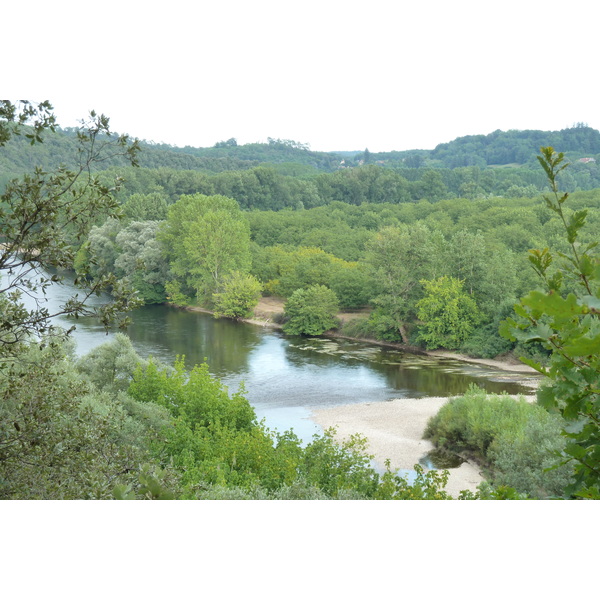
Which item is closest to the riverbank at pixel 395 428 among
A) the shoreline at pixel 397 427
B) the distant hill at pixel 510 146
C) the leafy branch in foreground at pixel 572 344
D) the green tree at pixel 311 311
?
the shoreline at pixel 397 427

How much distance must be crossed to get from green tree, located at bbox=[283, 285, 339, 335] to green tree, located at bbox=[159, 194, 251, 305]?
372cm

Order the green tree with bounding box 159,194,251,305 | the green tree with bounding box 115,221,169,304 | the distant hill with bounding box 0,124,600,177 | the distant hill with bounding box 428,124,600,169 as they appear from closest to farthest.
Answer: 1. the green tree with bounding box 159,194,251,305
2. the green tree with bounding box 115,221,169,304
3. the distant hill with bounding box 428,124,600,169
4. the distant hill with bounding box 0,124,600,177

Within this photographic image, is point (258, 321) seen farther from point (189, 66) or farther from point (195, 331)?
point (189, 66)

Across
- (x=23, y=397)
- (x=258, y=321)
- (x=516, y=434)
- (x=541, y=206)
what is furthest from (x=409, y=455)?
(x=541, y=206)

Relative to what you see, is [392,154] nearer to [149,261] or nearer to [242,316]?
[149,261]

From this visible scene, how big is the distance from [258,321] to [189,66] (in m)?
19.4

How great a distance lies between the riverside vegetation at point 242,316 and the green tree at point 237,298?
0.24ft

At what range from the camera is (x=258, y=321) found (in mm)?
22156

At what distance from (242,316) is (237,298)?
712 millimetres

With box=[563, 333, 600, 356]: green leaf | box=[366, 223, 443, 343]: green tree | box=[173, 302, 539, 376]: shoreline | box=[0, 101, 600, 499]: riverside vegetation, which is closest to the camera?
box=[563, 333, 600, 356]: green leaf

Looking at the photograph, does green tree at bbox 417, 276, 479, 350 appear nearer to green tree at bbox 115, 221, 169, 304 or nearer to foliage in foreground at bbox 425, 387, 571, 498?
foliage in foreground at bbox 425, 387, 571, 498

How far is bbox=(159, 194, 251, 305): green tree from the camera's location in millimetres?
23772

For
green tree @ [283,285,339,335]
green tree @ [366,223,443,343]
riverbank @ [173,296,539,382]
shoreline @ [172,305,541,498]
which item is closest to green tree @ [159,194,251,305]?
riverbank @ [173,296,539,382]
